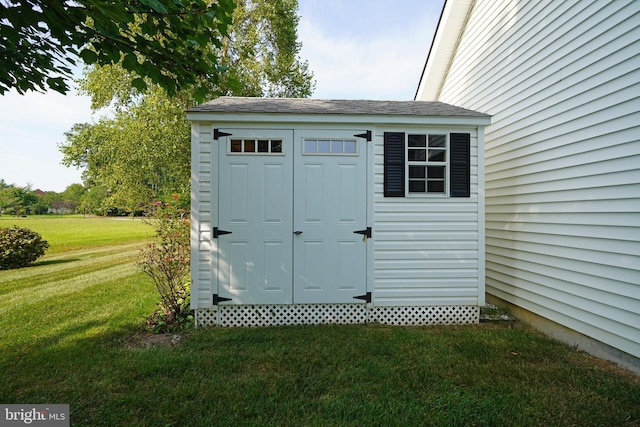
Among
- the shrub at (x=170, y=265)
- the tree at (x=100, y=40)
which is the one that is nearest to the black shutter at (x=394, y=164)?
the tree at (x=100, y=40)

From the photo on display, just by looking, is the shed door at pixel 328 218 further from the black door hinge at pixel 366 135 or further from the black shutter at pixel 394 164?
the black shutter at pixel 394 164

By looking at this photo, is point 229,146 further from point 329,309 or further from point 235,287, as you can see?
point 329,309

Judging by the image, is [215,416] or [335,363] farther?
[335,363]

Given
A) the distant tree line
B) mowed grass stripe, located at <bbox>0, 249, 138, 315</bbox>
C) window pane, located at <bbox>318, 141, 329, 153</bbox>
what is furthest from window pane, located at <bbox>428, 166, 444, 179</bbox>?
the distant tree line

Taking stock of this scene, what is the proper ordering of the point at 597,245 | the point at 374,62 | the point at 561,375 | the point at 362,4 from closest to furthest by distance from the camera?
1. the point at 561,375
2. the point at 597,245
3. the point at 362,4
4. the point at 374,62

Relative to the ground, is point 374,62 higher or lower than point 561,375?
higher

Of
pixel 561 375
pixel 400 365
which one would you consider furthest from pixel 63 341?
pixel 561 375

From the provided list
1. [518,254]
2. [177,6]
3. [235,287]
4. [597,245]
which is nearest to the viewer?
[177,6]

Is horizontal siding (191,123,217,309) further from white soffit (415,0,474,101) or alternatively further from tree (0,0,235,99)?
white soffit (415,0,474,101)

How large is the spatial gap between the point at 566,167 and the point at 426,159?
1.67 metres

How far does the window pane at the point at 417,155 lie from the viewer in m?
4.48

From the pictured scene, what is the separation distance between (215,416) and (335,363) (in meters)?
1.26

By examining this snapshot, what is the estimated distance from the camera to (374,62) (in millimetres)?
11703

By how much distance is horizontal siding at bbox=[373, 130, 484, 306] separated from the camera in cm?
437
